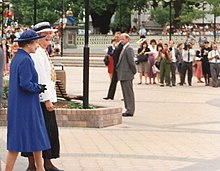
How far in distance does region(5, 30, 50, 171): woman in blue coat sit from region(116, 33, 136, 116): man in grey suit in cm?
771

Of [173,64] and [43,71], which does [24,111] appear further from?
[173,64]

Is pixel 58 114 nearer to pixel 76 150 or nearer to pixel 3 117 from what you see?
pixel 3 117

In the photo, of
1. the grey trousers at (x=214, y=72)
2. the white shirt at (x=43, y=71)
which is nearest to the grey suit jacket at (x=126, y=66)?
the white shirt at (x=43, y=71)

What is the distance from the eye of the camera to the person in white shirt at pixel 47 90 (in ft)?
30.8

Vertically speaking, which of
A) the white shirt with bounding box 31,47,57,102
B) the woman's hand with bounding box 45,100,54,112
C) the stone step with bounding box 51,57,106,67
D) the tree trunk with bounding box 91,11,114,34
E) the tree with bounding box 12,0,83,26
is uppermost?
the tree with bounding box 12,0,83,26

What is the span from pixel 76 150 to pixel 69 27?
126ft

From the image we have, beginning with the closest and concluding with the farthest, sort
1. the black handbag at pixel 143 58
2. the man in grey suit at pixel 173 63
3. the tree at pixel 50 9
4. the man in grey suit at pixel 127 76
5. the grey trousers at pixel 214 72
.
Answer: the man in grey suit at pixel 127 76 < the man in grey suit at pixel 173 63 < the grey trousers at pixel 214 72 < the black handbag at pixel 143 58 < the tree at pixel 50 9

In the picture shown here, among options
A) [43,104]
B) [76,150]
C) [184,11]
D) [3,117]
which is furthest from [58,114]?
[184,11]

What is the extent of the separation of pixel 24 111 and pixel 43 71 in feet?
3.07

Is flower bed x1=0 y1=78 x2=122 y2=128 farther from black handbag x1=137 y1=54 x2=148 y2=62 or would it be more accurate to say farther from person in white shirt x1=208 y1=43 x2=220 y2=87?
black handbag x1=137 y1=54 x2=148 y2=62

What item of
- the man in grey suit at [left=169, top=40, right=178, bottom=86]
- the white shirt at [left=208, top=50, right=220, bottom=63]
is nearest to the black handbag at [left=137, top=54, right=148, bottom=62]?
the man in grey suit at [left=169, top=40, right=178, bottom=86]

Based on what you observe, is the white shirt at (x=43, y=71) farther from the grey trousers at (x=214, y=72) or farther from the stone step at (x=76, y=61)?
the stone step at (x=76, y=61)

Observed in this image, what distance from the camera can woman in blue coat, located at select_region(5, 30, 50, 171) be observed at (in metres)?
8.61

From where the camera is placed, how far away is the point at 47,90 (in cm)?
A: 940
